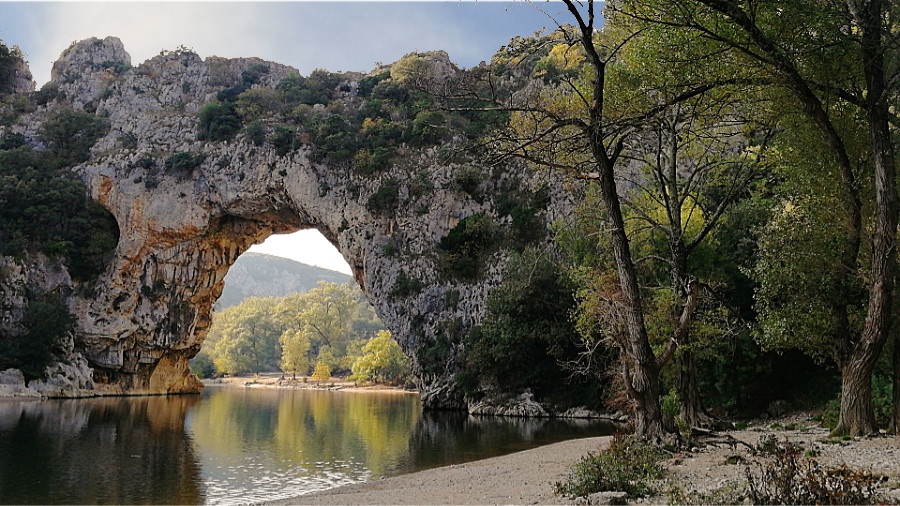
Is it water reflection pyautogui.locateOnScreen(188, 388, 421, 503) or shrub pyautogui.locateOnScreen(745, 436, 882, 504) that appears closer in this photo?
shrub pyautogui.locateOnScreen(745, 436, 882, 504)

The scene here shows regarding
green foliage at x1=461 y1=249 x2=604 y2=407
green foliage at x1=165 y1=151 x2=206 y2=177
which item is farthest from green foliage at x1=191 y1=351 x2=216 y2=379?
green foliage at x1=461 y1=249 x2=604 y2=407

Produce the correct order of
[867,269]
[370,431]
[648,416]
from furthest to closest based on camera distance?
[370,431]
[867,269]
[648,416]

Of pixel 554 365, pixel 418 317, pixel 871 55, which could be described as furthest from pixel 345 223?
pixel 871 55

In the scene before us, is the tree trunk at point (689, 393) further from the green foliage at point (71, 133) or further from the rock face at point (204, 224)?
the green foliage at point (71, 133)

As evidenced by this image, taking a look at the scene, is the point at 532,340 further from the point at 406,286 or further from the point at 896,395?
the point at 896,395

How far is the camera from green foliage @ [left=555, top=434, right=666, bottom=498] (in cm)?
621

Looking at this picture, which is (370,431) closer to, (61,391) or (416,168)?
(416,168)

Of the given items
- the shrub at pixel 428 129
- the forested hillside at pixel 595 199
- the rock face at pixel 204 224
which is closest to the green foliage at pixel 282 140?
the forested hillside at pixel 595 199

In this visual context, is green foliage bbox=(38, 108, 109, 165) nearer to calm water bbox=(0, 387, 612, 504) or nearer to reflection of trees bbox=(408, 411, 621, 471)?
calm water bbox=(0, 387, 612, 504)

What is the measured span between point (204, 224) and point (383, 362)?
21553 millimetres

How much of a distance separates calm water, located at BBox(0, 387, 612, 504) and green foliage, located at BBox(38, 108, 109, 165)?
940 inches

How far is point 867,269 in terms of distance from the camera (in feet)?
35.3

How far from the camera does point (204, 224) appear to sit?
136 feet

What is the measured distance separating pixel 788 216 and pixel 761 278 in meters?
1.49
